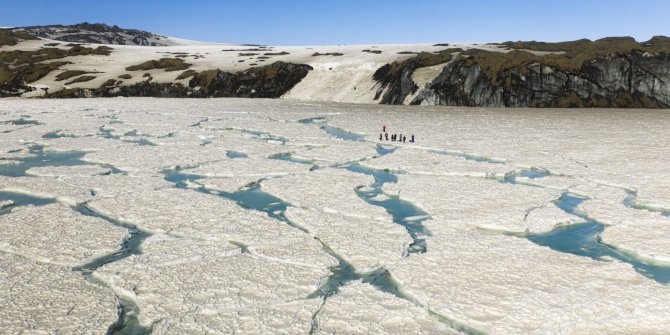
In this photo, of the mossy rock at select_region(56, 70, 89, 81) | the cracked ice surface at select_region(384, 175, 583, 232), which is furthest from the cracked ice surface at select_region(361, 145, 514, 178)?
the mossy rock at select_region(56, 70, 89, 81)

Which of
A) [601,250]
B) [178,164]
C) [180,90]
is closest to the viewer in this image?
[601,250]

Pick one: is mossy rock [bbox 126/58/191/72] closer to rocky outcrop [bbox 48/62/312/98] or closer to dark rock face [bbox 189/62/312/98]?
rocky outcrop [bbox 48/62/312/98]

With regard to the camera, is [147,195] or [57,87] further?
[57,87]

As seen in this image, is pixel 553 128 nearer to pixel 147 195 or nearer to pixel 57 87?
pixel 147 195

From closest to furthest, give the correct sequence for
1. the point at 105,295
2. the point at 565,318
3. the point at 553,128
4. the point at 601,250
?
1. the point at 565,318
2. the point at 105,295
3. the point at 601,250
4. the point at 553,128

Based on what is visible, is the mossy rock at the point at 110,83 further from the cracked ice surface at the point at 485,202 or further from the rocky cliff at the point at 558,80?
the cracked ice surface at the point at 485,202

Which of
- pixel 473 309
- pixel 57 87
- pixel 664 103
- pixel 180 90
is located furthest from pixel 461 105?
pixel 57 87

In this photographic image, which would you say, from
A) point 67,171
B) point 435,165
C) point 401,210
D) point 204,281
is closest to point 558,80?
point 435,165
